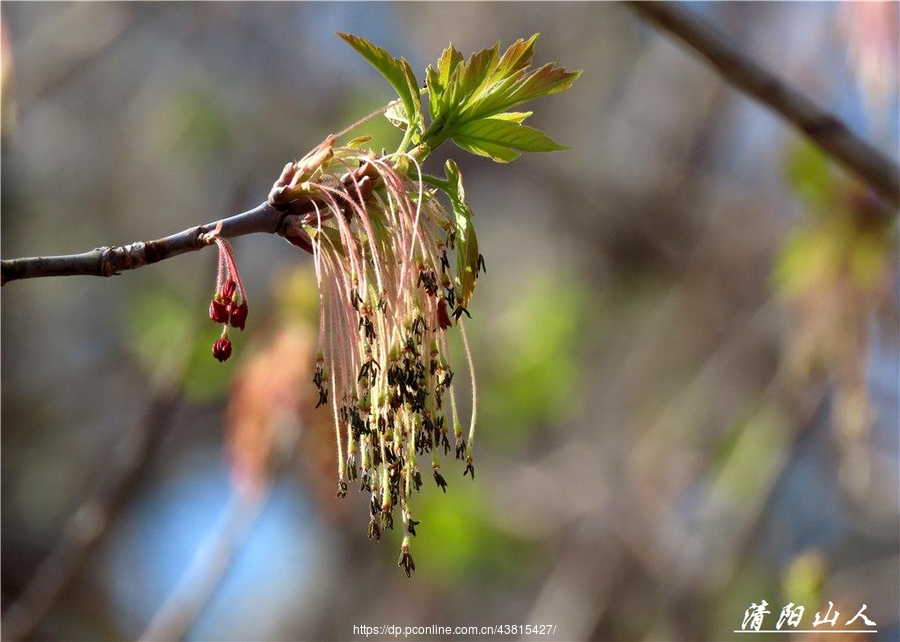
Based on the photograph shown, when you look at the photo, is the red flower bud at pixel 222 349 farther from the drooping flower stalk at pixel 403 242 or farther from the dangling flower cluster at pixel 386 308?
the dangling flower cluster at pixel 386 308

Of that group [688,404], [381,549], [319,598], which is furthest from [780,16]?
[319,598]

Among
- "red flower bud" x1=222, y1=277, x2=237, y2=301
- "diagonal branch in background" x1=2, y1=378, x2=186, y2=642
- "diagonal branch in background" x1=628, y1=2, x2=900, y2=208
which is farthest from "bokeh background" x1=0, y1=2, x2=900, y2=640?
"red flower bud" x1=222, y1=277, x2=237, y2=301

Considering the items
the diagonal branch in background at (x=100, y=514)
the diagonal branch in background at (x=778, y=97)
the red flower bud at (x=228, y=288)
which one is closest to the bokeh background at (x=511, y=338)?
the diagonal branch in background at (x=100, y=514)

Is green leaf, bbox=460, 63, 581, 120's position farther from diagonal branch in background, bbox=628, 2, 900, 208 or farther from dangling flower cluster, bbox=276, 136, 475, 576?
diagonal branch in background, bbox=628, 2, 900, 208

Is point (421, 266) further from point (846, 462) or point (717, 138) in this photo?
point (717, 138)

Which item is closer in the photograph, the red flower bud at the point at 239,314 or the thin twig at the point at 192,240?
the thin twig at the point at 192,240

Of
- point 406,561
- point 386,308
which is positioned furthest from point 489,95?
point 406,561

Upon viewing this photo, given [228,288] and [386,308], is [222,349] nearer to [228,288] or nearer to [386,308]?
[228,288]
